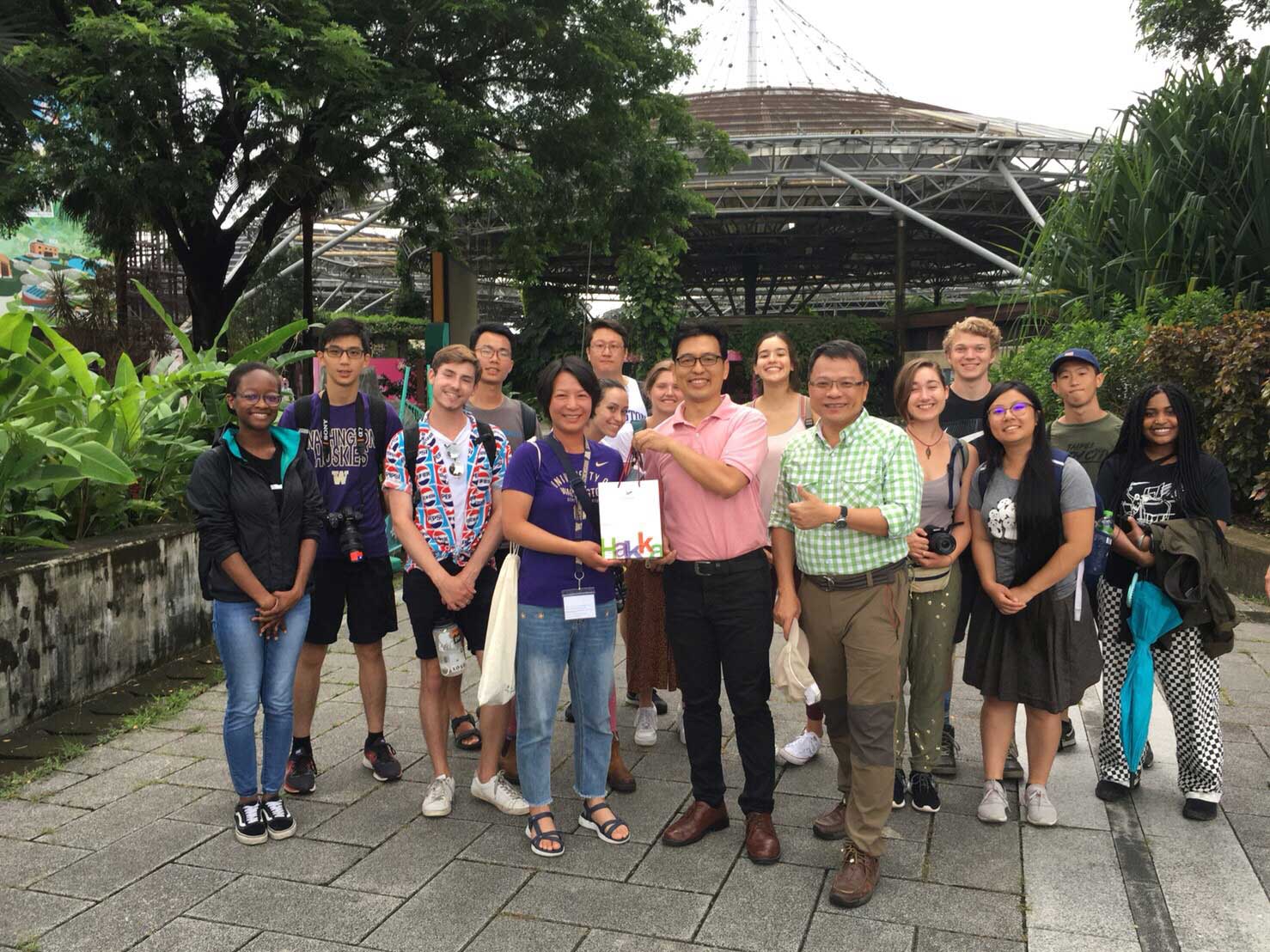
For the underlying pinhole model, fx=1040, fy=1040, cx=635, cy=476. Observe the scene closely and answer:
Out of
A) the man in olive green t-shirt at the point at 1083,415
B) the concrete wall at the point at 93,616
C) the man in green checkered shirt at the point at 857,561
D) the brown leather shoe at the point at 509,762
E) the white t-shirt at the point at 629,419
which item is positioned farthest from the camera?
the concrete wall at the point at 93,616

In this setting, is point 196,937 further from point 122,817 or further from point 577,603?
point 577,603

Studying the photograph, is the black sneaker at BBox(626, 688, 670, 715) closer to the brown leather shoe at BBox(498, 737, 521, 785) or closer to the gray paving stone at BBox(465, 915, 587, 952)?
the brown leather shoe at BBox(498, 737, 521, 785)

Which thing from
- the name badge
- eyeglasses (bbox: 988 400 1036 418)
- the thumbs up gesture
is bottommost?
the name badge

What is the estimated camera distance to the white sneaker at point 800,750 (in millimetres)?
4379

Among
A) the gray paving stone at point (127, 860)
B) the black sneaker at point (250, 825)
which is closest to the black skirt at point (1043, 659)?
the black sneaker at point (250, 825)

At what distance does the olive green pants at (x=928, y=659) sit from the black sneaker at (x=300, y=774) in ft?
7.54

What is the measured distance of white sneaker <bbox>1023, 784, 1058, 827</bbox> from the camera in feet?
12.3

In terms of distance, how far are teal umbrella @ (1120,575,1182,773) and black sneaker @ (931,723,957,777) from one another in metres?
0.66

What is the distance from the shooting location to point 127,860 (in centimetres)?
353

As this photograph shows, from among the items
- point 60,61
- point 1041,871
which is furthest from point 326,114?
point 1041,871

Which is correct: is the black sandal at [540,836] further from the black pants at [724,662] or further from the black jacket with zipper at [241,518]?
the black jacket with zipper at [241,518]

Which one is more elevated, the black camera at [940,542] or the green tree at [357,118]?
the green tree at [357,118]

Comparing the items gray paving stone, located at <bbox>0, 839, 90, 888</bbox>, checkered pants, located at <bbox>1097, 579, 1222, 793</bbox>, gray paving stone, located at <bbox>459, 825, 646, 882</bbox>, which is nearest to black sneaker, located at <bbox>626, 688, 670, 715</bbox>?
gray paving stone, located at <bbox>459, 825, 646, 882</bbox>

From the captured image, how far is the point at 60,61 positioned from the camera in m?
11.2
